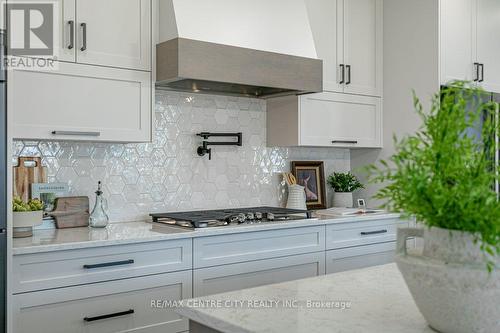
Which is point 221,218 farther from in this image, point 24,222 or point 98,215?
point 24,222

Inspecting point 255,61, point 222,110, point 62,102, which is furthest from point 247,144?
point 62,102

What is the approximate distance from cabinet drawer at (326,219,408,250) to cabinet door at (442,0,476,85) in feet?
3.75

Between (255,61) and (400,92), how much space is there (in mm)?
1407

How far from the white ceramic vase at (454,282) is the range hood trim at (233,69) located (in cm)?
206

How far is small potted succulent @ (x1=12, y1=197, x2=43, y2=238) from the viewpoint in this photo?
2504 millimetres

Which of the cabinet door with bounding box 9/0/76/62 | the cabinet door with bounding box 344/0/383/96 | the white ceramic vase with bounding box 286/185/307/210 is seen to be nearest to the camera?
the cabinet door with bounding box 9/0/76/62

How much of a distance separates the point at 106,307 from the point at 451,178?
1.93 m

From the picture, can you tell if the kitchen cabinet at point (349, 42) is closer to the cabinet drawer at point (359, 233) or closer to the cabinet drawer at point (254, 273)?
the cabinet drawer at point (359, 233)

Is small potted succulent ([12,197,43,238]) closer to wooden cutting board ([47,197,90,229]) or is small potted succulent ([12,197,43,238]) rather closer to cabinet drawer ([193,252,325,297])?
wooden cutting board ([47,197,90,229])

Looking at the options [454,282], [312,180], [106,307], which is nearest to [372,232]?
[312,180]

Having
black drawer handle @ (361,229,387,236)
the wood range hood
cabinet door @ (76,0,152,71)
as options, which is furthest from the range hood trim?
black drawer handle @ (361,229,387,236)

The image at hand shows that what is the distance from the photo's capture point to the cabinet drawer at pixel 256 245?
278 cm

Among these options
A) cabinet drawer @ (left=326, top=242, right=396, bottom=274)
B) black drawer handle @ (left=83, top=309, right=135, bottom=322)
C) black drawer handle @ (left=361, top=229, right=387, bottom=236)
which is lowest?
black drawer handle @ (left=83, top=309, right=135, bottom=322)

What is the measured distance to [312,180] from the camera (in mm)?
4125
